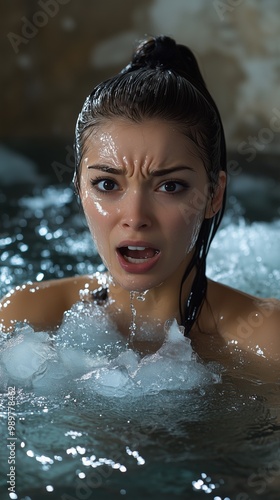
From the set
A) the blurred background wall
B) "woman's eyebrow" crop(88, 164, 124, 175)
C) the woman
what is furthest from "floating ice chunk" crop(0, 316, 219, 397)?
the blurred background wall

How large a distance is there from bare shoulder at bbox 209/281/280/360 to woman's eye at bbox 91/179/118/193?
0.52 metres

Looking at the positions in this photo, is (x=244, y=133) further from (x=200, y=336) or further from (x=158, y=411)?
(x=158, y=411)

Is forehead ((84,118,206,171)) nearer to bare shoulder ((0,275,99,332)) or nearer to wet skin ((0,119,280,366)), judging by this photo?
wet skin ((0,119,280,366))

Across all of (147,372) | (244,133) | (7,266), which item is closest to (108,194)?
(147,372)

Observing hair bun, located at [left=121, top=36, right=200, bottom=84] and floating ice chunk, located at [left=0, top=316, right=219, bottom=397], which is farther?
hair bun, located at [left=121, top=36, right=200, bottom=84]

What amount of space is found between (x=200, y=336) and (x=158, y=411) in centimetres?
45

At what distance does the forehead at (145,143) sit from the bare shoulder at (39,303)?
A: 552 mm

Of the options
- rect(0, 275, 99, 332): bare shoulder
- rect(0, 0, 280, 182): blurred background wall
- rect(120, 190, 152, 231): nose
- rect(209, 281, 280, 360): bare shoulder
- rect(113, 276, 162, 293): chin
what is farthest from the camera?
rect(0, 0, 280, 182): blurred background wall

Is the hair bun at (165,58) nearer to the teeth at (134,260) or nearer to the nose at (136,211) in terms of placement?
the nose at (136,211)

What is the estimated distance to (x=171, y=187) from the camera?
193 cm

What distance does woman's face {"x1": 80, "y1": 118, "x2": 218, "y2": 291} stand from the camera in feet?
6.20

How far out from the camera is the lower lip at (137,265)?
76.5 inches

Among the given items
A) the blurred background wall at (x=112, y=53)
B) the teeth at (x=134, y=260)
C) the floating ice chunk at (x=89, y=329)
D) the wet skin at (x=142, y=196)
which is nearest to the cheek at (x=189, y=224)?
the wet skin at (x=142, y=196)

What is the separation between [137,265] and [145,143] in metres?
0.31
